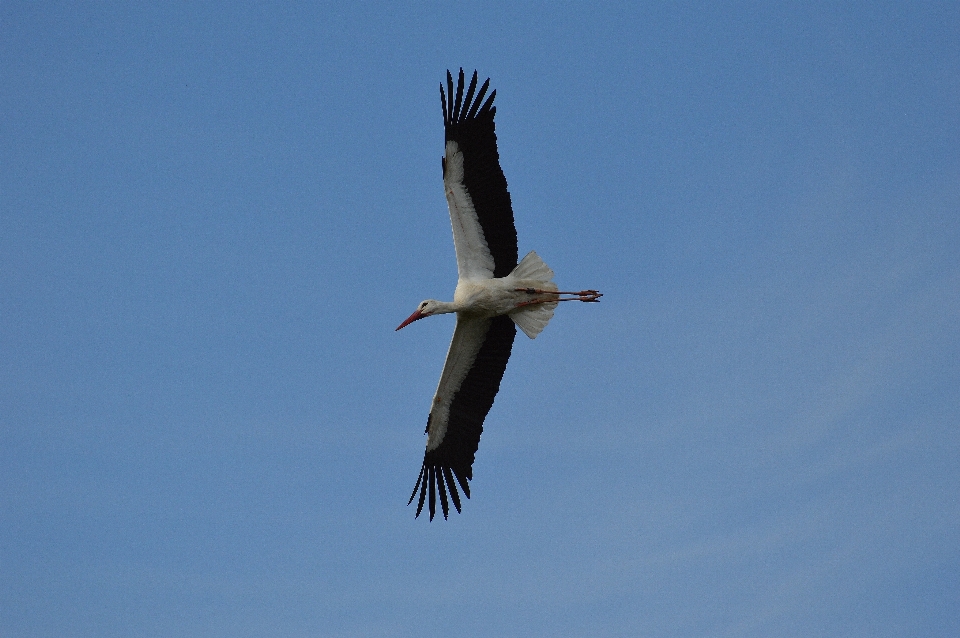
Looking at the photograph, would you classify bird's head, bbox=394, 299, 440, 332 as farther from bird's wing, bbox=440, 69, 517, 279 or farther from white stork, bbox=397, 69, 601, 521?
bird's wing, bbox=440, 69, 517, 279

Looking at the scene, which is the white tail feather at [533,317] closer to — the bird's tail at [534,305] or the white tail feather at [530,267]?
the bird's tail at [534,305]

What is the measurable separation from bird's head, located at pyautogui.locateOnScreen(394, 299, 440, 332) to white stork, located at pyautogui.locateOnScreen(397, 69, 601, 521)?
1 centimetres

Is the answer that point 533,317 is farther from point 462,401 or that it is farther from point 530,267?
point 462,401

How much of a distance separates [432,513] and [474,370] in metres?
1.58

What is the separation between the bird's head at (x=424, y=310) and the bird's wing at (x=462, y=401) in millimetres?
343

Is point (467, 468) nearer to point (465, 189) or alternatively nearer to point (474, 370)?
point (474, 370)

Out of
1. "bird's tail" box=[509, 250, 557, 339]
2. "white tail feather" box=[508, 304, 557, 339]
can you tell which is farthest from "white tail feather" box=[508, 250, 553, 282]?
"white tail feather" box=[508, 304, 557, 339]

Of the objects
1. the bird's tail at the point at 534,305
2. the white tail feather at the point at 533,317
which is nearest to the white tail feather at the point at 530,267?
the bird's tail at the point at 534,305

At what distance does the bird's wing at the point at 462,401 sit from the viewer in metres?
13.3

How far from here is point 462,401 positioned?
13.5m

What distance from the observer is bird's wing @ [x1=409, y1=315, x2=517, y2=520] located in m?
13.3

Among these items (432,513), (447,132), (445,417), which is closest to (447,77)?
(447,132)

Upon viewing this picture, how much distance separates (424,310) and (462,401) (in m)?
1.03

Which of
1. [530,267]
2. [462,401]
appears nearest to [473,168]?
[530,267]
